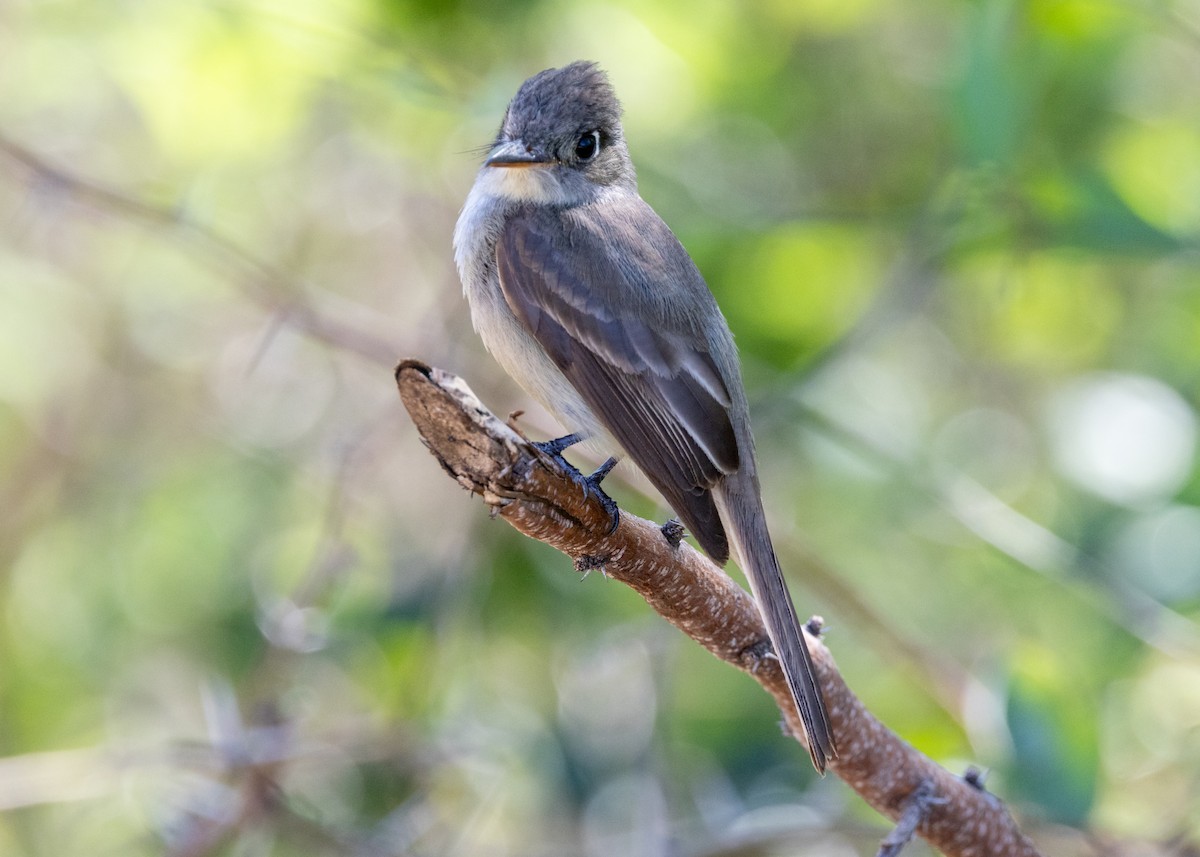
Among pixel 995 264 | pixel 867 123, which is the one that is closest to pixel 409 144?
pixel 867 123

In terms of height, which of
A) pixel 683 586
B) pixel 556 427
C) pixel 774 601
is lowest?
pixel 556 427

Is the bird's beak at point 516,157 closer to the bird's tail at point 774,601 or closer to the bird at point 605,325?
the bird at point 605,325

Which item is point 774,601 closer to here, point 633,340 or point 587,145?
point 633,340

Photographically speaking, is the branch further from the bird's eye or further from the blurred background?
the bird's eye

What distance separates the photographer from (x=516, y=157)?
11.9 feet

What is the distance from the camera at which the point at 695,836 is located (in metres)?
4.10

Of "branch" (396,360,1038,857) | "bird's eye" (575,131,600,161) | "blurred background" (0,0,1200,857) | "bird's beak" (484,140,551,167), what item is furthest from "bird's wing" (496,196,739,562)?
"blurred background" (0,0,1200,857)

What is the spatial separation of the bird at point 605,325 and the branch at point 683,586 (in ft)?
0.82

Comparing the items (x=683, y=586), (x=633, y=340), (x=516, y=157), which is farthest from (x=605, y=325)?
(x=683, y=586)

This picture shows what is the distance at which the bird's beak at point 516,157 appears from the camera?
3.59 metres

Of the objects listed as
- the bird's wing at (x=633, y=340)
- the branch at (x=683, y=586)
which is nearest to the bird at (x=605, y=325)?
the bird's wing at (x=633, y=340)

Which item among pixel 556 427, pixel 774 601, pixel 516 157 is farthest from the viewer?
pixel 556 427

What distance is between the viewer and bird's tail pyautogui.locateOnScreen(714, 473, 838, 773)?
2.62 m

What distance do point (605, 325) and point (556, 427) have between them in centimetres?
84
